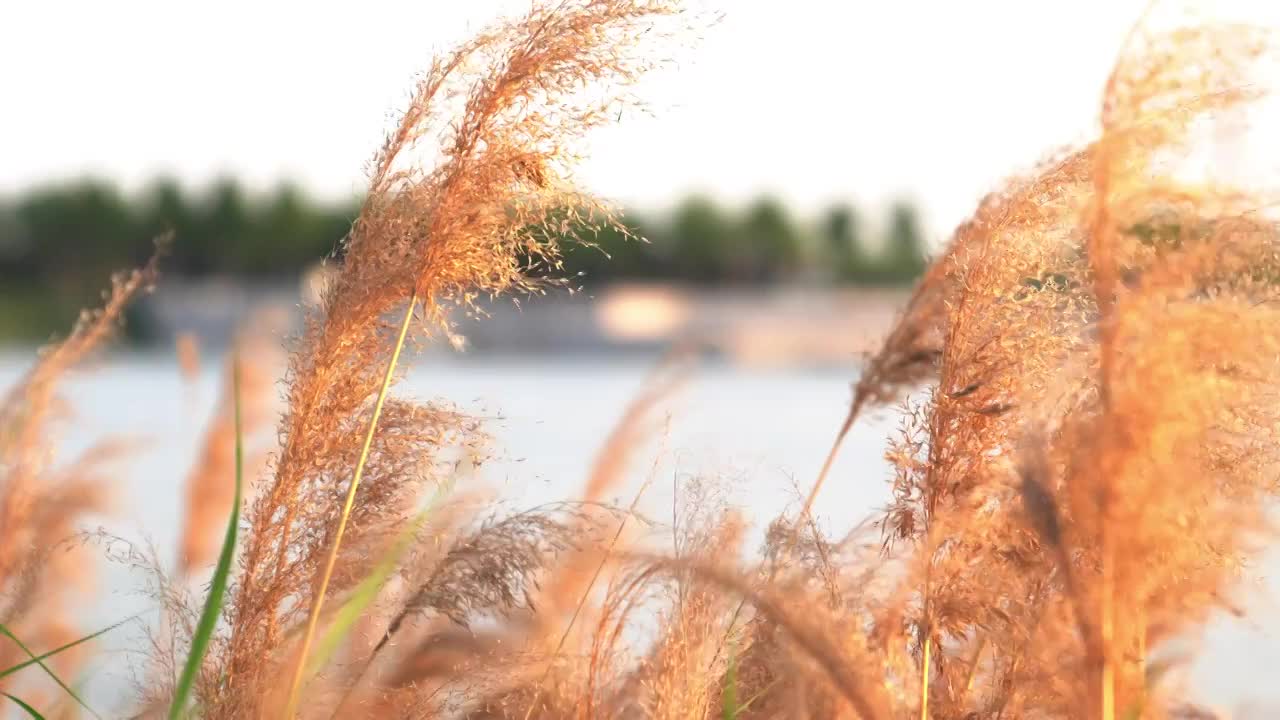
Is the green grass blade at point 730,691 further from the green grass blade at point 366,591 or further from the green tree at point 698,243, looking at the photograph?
the green tree at point 698,243

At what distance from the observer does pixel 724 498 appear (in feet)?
6.23

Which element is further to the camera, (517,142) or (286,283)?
(286,283)

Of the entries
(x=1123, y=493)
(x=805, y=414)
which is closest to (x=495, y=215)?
(x=1123, y=493)

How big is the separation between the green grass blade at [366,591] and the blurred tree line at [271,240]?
60092 mm

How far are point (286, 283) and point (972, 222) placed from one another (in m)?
63.3

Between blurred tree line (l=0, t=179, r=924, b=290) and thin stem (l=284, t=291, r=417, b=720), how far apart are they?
60.1 m

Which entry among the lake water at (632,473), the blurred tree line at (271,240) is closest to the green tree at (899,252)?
the blurred tree line at (271,240)

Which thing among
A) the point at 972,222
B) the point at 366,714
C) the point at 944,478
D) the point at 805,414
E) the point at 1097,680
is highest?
the point at 972,222

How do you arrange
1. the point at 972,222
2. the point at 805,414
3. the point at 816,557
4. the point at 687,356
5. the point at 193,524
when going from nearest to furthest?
the point at 816,557, the point at 972,222, the point at 193,524, the point at 687,356, the point at 805,414

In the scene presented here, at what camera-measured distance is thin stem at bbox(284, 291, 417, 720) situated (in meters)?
1.69

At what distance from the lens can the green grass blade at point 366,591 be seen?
170cm

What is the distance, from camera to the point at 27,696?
10.4 feet

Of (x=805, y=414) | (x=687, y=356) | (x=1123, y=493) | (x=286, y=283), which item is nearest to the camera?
(x=1123, y=493)

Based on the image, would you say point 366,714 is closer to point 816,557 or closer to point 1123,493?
point 816,557
